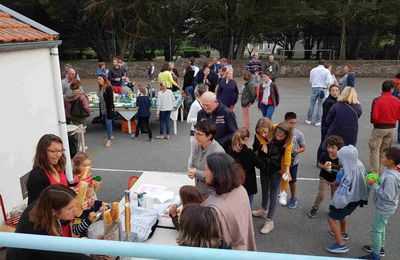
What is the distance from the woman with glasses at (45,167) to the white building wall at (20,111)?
1225mm

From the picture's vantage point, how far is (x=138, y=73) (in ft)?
72.2

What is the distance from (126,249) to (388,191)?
3484 millimetres

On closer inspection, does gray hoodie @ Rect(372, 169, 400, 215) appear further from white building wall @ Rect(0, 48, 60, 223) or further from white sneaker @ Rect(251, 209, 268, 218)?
white building wall @ Rect(0, 48, 60, 223)

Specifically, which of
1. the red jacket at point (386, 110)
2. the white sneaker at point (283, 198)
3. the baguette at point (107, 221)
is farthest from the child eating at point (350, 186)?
the baguette at point (107, 221)

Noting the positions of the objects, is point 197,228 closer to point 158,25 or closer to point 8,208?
point 8,208

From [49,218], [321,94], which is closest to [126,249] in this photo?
[49,218]

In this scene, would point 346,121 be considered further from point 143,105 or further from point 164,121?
point 143,105

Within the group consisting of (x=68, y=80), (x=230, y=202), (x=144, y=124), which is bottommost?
(x=144, y=124)

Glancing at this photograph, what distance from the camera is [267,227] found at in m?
4.78

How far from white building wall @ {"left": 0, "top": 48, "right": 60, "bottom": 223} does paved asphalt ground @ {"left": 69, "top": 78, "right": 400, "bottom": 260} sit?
63.8 inches

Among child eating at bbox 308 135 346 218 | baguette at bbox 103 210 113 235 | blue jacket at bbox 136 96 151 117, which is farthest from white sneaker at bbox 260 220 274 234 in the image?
blue jacket at bbox 136 96 151 117

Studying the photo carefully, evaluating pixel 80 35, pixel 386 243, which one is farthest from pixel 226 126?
pixel 80 35

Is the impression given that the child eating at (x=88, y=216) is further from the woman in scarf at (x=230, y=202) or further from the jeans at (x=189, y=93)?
the jeans at (x=189, y=93)

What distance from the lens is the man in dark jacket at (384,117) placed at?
5.86 meters
